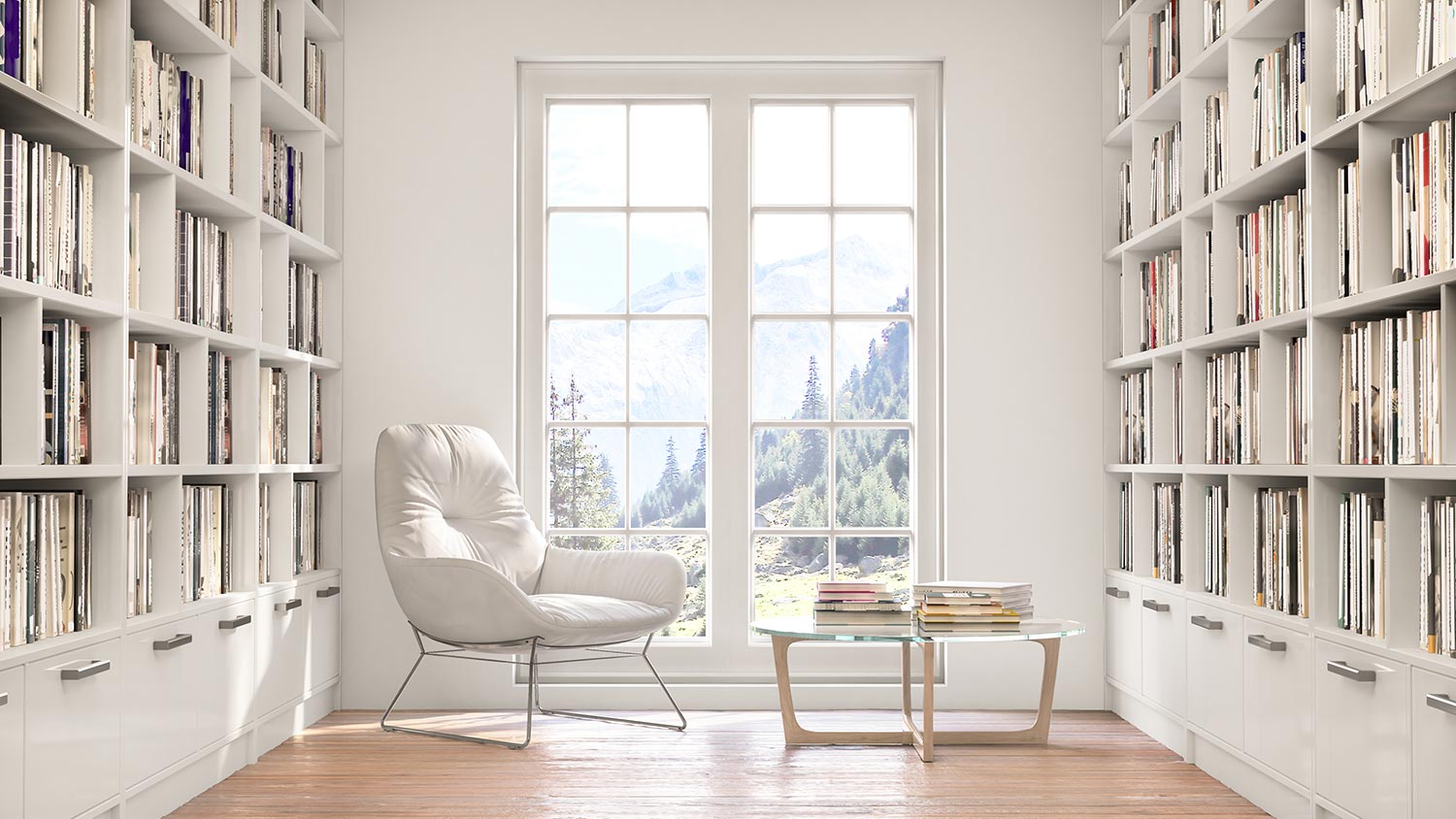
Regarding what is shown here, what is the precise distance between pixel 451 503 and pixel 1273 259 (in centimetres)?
263

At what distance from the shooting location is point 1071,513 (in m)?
4.36

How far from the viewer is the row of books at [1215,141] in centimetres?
335

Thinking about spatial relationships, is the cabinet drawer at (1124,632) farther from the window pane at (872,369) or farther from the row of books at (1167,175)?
the row of books at (1167,175)

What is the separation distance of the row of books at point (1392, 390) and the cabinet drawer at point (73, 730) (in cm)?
276

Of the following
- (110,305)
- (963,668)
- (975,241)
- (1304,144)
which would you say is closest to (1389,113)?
(1304,144)

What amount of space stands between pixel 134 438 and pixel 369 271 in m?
1.59

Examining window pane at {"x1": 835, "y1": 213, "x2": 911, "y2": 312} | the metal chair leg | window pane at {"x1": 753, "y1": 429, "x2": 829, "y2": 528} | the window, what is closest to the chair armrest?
the metal chair leg

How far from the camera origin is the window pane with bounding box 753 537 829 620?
4477 mm

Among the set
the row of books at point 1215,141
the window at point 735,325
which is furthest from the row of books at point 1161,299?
the window at point 735,325

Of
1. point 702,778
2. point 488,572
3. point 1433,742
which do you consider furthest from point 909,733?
point 1433,742

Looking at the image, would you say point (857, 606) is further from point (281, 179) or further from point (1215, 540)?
point (281, 179)

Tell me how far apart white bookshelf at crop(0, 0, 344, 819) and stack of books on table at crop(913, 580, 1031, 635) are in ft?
6.45

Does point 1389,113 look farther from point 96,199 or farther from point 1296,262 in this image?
point 96,199

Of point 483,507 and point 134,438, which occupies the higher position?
point 134,438
